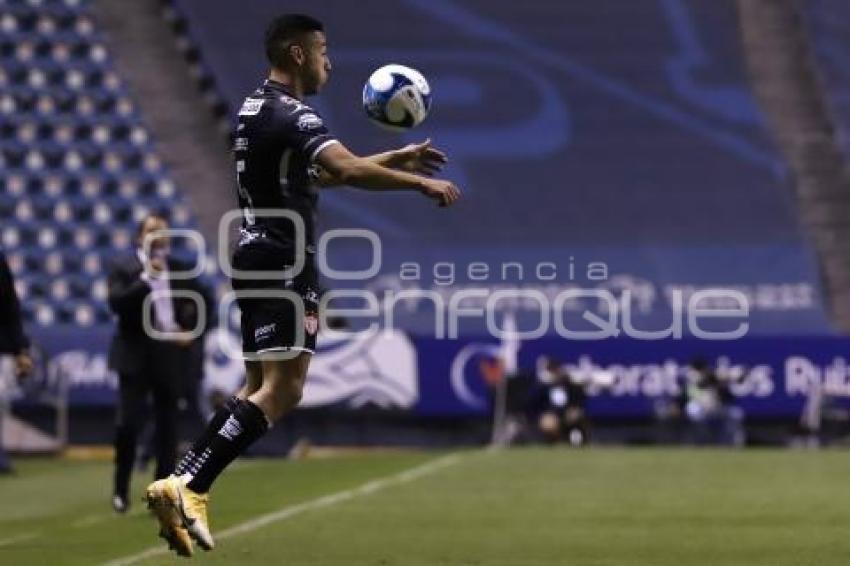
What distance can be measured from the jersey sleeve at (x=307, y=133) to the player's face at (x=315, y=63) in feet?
0.92

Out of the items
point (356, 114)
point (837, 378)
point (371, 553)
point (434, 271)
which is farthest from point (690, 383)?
point (371, 553)

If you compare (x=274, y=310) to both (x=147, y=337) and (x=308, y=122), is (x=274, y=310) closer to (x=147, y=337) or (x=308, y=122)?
(x=308, y=122)

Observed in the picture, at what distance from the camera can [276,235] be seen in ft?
26.6

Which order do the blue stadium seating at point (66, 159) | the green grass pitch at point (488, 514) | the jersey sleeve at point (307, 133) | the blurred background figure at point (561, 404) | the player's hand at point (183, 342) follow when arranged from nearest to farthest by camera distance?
1. the jersey sleeve at point (307, 133)
2. the green grass pitch at point (488, 514)
3. the player's hand at point (183, 342)
4. the blurred background figure at point (561, 404)
5. the blue stadium seating at point (66, 159)

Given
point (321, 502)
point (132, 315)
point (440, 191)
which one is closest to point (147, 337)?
point (132, 315)

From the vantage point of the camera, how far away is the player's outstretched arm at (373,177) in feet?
25.3

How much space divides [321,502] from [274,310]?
209 inches

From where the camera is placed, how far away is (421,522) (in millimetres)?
11203

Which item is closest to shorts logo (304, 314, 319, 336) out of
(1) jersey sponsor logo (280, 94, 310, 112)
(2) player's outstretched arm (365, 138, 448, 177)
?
(2) player's outstretched arm (365, 138, 448, 177)

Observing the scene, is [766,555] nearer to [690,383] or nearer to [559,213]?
[690,383]

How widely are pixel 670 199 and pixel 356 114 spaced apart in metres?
4.59

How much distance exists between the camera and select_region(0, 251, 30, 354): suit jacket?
1187cm

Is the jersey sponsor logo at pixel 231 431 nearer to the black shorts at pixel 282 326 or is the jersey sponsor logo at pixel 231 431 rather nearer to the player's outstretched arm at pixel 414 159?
the black shorts at pixel 282 326

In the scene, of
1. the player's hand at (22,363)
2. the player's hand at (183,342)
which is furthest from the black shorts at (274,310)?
the player's hand at (183,342)
